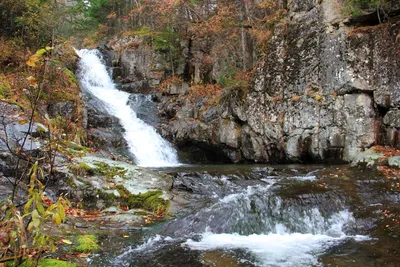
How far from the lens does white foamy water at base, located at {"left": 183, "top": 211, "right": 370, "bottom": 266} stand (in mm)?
5332

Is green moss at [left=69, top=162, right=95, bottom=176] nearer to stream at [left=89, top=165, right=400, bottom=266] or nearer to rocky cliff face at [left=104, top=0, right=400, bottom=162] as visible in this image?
stream at [left=89, top=165, right=400, bottom=266]

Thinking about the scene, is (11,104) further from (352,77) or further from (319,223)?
(352,77)

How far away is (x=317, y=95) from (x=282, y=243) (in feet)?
25.1

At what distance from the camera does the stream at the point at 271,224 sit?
5285 mm

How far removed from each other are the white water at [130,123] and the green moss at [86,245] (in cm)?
867

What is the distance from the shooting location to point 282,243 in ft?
20.4

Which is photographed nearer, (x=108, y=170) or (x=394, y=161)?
(x=108, y=170)

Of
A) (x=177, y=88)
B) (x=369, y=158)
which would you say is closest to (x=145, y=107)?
(x=177, y=88)

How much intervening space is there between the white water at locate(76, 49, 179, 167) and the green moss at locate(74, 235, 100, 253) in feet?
28.4

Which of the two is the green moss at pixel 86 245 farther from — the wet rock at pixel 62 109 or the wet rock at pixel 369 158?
the wet rock at pixel 62 109

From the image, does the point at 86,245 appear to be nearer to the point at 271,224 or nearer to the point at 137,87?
the point at 271,224

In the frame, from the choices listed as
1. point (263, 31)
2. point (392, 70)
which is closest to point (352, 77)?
point (392, 70)

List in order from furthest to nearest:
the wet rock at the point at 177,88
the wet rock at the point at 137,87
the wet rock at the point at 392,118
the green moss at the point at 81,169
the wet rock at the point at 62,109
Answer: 1. the wet rock at the point at 137,87
2. the wet rock at the point at 177,88
3. the wet rock at the point at 62,109
4. the wet rock at the point at 392,118
5. the green moss at the point at 81,169

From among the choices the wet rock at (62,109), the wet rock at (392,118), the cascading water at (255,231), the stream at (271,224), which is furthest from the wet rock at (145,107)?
the wet rock at (392,118)
